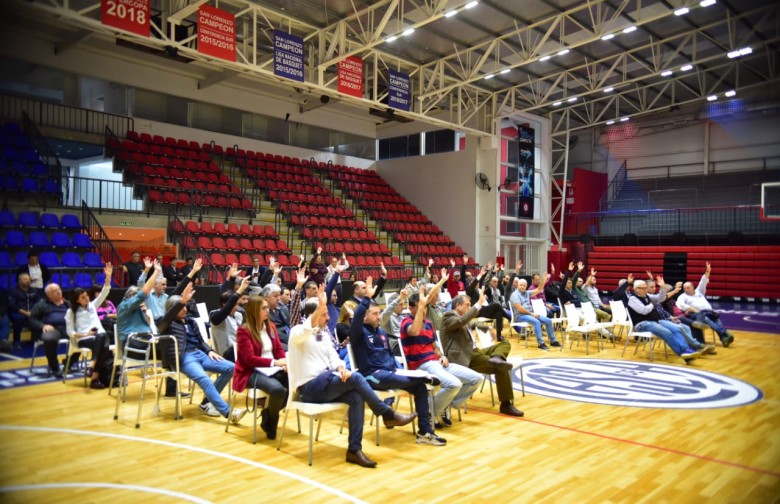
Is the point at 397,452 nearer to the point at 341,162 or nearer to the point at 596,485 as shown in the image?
the point at 596,485

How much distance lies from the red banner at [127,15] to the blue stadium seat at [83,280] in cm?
448

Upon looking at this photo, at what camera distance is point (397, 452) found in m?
4.65

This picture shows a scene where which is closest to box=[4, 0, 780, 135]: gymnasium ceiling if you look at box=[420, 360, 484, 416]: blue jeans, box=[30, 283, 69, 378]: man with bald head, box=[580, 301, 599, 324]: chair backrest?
box=[30, 283, 69, 378]: man with bald head

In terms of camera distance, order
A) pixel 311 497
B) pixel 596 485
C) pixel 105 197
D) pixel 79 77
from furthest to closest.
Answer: pixel 79 77 < pixel 105 197 < pixel 596 485 < pixel 311 497

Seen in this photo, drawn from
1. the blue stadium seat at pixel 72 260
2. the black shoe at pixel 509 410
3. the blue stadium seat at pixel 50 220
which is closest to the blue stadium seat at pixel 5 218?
the black shoe at pixel 509 410

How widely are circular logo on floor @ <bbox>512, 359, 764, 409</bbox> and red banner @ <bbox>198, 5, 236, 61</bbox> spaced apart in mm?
8567

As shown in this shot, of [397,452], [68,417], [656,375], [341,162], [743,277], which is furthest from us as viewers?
[341,162]

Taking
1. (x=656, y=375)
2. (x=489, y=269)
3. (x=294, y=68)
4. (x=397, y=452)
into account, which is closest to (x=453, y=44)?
Result: (x=294, y=68)

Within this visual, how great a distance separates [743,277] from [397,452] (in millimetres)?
17858

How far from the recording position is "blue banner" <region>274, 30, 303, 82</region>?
12.0m

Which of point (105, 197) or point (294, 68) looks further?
point (105, 197)

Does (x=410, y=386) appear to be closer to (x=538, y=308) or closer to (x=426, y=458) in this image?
(x=426, y=458)

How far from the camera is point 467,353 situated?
5773 millimetres

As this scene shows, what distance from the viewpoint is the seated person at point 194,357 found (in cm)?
535
